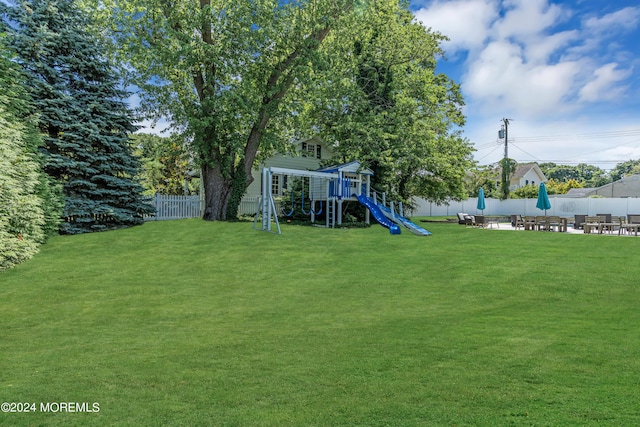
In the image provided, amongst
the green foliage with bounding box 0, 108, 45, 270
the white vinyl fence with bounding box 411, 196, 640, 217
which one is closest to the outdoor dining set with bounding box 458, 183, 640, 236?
the white vinyl fence with bounding box 411, 196, 640, 217

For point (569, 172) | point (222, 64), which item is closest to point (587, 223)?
point (222, 64)

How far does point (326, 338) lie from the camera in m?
5.35

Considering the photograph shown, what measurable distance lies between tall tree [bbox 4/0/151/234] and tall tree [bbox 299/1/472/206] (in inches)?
383

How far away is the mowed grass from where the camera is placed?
334 cm

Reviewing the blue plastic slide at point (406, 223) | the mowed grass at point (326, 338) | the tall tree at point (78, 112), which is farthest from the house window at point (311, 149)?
the mowed grass at point (326, 338)

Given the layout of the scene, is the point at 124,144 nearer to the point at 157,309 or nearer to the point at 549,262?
the point at 157,309

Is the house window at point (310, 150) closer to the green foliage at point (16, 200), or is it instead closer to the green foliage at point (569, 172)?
the green foliage at point (16, 200)

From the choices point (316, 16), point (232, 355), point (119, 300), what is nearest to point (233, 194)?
point (316, 16)

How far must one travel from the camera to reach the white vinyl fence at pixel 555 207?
31391mm

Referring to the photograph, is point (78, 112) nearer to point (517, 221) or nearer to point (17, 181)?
point (17, 181)

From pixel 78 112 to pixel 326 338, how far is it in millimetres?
16149

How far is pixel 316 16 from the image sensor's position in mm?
19516

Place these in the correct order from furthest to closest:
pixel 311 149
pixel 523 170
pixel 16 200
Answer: pixel 523 170
pixel 311 149
pixel 16 200

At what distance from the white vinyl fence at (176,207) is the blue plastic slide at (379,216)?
975 cm
